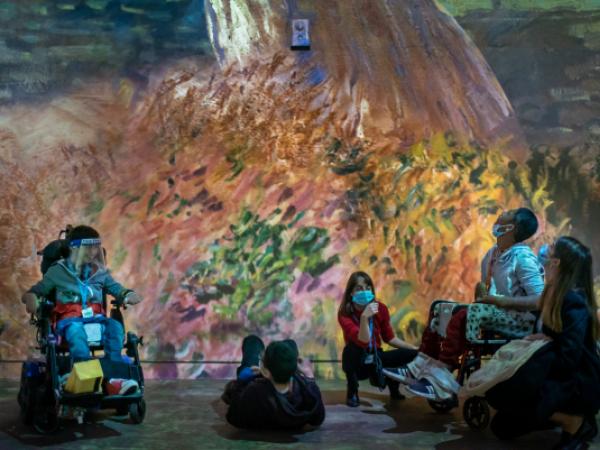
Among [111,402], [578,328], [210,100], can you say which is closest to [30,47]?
[210,100]

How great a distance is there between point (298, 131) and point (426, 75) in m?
0.98

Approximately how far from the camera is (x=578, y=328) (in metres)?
3.90

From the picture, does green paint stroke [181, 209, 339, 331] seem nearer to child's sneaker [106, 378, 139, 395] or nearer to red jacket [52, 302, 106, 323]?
red jacket [52, 302, 106, 323]

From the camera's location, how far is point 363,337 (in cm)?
500

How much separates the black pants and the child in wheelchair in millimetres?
231

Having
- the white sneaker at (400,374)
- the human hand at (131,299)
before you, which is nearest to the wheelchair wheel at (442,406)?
the white sneaker at (400,374)

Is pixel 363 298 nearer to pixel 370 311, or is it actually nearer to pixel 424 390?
pixel 370 311

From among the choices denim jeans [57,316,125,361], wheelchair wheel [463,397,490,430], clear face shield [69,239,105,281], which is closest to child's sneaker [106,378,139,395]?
denim jeans [57,316,125,361]

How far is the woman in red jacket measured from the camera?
501 cm

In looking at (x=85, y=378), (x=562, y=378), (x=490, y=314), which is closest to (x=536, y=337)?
(x=562, y=378)

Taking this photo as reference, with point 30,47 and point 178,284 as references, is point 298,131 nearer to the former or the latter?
point 178,284

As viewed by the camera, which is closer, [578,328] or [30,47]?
[578,328]

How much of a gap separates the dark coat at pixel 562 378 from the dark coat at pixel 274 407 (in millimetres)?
948

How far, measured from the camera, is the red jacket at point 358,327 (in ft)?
16.7
